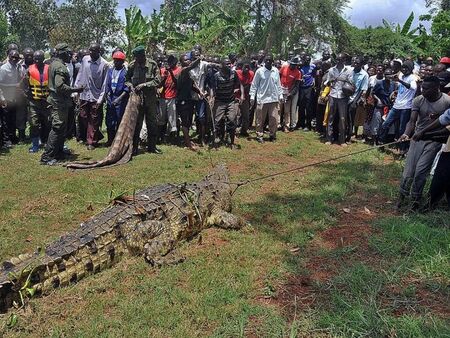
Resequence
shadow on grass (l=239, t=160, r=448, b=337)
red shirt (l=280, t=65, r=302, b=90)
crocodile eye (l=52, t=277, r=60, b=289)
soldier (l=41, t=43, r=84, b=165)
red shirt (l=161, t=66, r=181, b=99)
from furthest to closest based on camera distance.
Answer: red shirt (l=280, t=65, r=302, b=90) → red shirt (l=161, t=66, r=181, b=99) → soldier (l=41, t=43, r=84, b=165) → crocodile eye (l=52, t=277, r=60, b=289) → shadow on grass (l=239, t=160, r=448, b=337)

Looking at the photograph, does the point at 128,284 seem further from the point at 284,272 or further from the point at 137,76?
the point at 137,76

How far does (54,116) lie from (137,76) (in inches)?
70.4

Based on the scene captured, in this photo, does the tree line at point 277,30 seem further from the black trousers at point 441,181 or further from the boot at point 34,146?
the black trousers at point 441,181

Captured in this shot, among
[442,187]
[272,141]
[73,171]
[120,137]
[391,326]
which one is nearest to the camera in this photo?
[391,326]

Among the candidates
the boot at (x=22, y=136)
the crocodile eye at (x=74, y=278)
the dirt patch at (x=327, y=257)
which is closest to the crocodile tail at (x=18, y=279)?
the crocodile eye at (x=74, y=278)

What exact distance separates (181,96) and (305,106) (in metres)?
4.28

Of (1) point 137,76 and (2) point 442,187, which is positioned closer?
(2) point 442,187

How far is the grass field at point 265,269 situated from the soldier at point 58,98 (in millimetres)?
673

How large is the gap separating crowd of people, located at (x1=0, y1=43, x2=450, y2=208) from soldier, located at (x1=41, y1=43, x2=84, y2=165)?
2cm

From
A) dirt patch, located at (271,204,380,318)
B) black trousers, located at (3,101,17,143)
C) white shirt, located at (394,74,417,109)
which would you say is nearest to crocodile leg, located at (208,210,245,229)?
dirt patch, located at (271,204,380,318)

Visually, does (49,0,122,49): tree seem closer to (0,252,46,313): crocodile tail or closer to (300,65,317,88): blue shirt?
(300,65,317,88): blue shirt

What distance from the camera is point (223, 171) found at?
22.7ft

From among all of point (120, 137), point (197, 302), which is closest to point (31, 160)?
point (120, 137)

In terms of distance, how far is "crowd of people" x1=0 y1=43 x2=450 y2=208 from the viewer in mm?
8828
